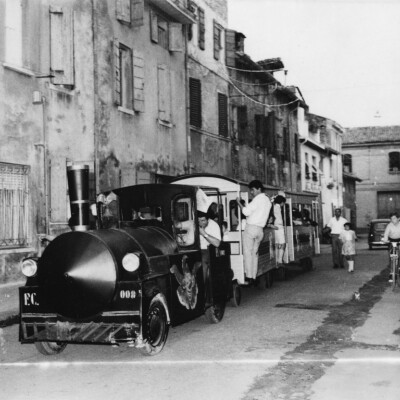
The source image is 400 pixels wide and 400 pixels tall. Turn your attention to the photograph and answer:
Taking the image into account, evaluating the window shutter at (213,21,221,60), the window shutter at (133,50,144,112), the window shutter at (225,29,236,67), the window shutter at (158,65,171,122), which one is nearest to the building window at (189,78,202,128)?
the window shutter at (158,65,171,122)

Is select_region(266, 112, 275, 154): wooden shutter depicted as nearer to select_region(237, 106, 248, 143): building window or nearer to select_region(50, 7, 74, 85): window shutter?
select_region(237, 106, 248, 143): building window

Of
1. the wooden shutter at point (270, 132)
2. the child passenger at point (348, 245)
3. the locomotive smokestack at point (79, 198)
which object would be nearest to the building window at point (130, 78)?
the child passenger at point (348, 245)

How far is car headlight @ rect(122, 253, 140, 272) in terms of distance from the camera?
7.64 metres

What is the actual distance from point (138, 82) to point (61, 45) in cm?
369

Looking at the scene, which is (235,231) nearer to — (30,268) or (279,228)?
(279,228)

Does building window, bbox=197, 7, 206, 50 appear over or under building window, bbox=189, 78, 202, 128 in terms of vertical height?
over

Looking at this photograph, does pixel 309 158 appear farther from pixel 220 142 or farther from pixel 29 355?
pixel 29 355

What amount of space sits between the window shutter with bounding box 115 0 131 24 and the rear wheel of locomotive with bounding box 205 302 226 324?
10.2 m

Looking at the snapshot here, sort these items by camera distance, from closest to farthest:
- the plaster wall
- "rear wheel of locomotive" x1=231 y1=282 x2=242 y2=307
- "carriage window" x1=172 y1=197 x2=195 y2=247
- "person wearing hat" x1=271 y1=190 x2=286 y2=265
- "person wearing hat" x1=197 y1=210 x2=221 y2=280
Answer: "carriage window" x1=172 y1=197 x2=195 y2=247 → "person wearing hat" x1=197 y1=210 x2=221 y2=280 → "rear wheel of locomotive" x1=231 y1=282 x2=242 y2=307 → "person wearing hat" x1=271 y1=190 x2=286 y2=265 → the plaster wall

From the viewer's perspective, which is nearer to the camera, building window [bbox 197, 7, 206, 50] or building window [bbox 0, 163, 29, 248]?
building window [bbox 0, 163, 29, 248]

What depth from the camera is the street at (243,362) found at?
20.6 ft

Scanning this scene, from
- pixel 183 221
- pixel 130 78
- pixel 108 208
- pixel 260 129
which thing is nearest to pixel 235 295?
pixel 183 221

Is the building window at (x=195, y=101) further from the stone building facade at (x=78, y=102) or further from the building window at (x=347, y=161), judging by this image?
the building window at (x=347, y=161)

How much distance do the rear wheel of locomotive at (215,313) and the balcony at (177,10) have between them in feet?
40.3
